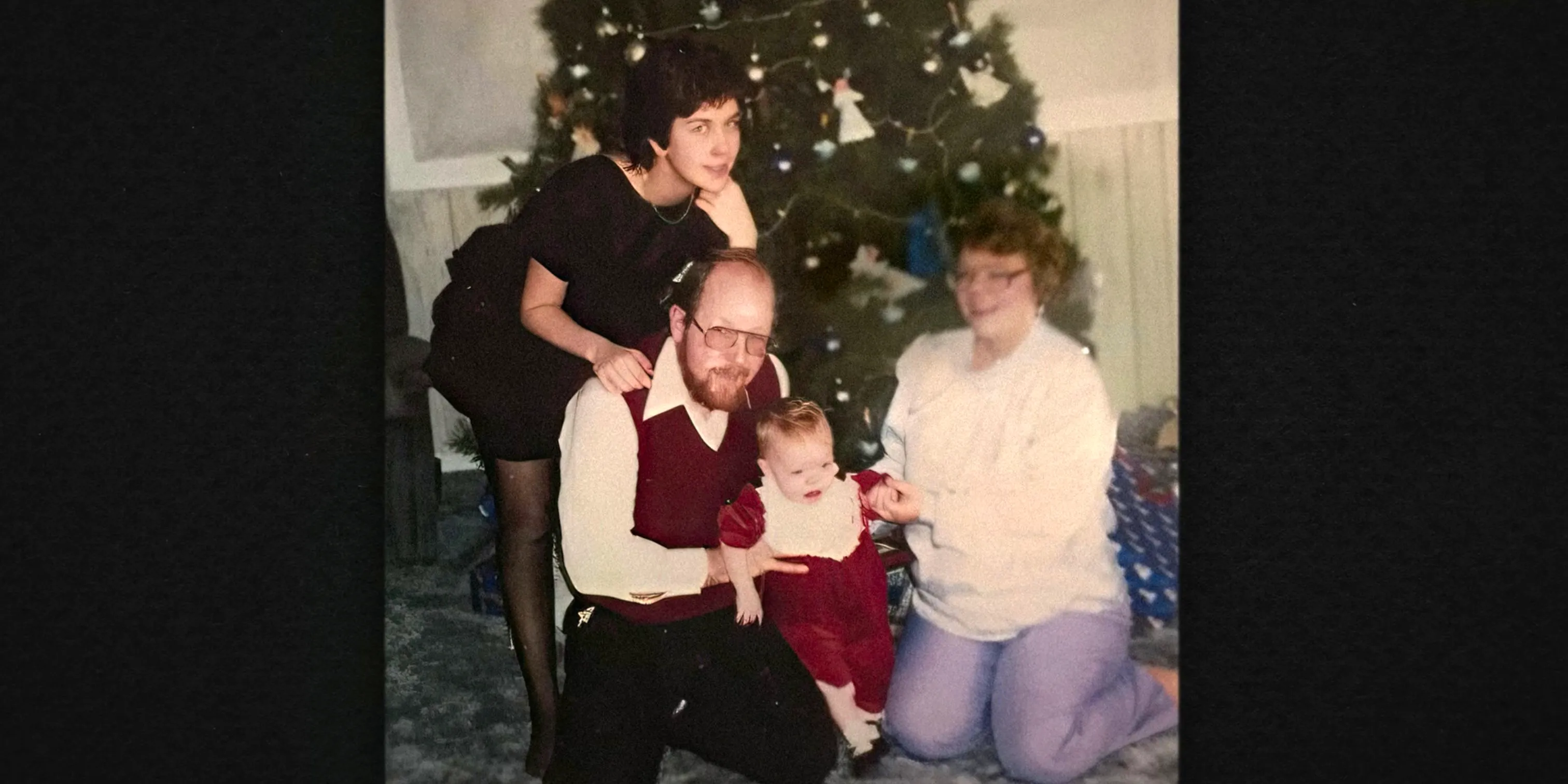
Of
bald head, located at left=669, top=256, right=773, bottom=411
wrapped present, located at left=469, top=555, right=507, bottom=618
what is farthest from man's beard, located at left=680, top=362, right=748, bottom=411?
wrapped present, located at left=469, top=555, right=507, bottom=618

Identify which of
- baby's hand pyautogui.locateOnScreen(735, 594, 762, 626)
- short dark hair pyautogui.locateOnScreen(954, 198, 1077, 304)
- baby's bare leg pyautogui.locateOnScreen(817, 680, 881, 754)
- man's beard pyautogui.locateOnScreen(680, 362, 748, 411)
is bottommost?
baby's bare leg pyautogui.locateOnScreen(817, 680, 881, 754)

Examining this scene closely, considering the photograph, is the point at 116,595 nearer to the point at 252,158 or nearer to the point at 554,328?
the point at 252,158

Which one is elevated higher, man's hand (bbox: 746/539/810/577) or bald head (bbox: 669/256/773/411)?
bald head (bbox: 669/256/773/411)

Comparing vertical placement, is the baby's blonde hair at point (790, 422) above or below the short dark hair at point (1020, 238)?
below

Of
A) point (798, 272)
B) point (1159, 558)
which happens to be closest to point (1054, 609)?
point (1159, 558)

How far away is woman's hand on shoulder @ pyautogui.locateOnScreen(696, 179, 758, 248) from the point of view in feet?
4.92

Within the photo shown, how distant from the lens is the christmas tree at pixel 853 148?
1.49 meters

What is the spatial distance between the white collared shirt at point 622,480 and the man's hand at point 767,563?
0.06 m

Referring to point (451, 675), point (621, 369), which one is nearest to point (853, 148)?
point (621, 369)

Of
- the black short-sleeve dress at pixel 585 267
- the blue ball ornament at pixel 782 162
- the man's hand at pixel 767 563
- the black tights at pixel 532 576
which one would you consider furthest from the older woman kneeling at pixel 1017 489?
the black tights at pixel 532 576

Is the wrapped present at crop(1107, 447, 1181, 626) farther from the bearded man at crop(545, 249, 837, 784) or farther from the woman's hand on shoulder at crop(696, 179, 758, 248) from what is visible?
the woman's hand on shoulder at crop(696, 179, 758, 248)

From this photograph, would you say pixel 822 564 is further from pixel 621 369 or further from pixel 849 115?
pixel 849 115

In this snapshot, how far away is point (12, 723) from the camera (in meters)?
1.60

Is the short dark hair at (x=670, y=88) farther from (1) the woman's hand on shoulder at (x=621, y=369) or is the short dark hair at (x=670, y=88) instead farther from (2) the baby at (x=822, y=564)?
(2) the baby at (x=822, y=564)
